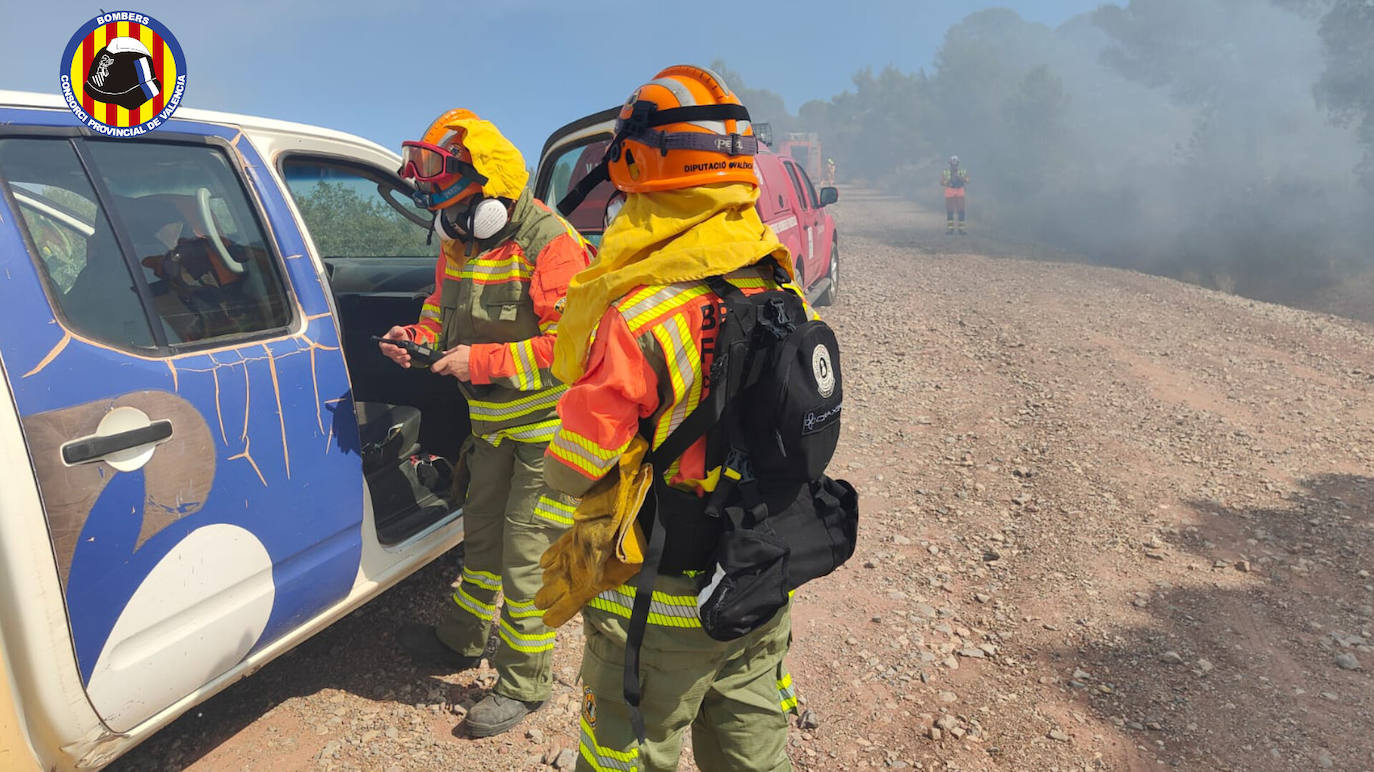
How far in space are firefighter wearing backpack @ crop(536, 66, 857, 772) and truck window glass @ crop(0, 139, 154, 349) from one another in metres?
1.26

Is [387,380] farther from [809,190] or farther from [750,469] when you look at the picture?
[809,190]

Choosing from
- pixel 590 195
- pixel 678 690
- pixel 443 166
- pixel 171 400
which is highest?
pixel 443 166

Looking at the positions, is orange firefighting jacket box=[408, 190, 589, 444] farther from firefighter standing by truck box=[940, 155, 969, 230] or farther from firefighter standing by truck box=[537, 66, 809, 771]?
firefighter standing by truck box=[940, 155, 969, 230]

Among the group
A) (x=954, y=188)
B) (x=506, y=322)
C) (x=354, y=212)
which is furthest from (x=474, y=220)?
(x=954, y=188)

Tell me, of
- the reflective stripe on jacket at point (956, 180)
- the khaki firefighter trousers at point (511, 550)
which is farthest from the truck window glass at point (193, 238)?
the reflective stripe on jacket at point (956, 180)

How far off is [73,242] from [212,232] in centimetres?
55

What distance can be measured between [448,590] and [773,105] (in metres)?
118

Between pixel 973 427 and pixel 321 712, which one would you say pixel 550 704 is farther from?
pixel 973 427

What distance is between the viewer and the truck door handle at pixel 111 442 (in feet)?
6.43

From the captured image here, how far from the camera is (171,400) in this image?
2.21 metres

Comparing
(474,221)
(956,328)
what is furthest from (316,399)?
(956,328)

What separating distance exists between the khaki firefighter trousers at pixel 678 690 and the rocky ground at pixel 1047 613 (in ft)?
3.46

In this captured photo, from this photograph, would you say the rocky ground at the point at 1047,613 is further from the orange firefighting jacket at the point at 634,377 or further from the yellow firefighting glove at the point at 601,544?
the orange firefighting jacket at the point at 634,377

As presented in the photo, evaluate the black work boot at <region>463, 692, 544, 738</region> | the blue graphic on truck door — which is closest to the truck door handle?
the blue graphic on truck door
